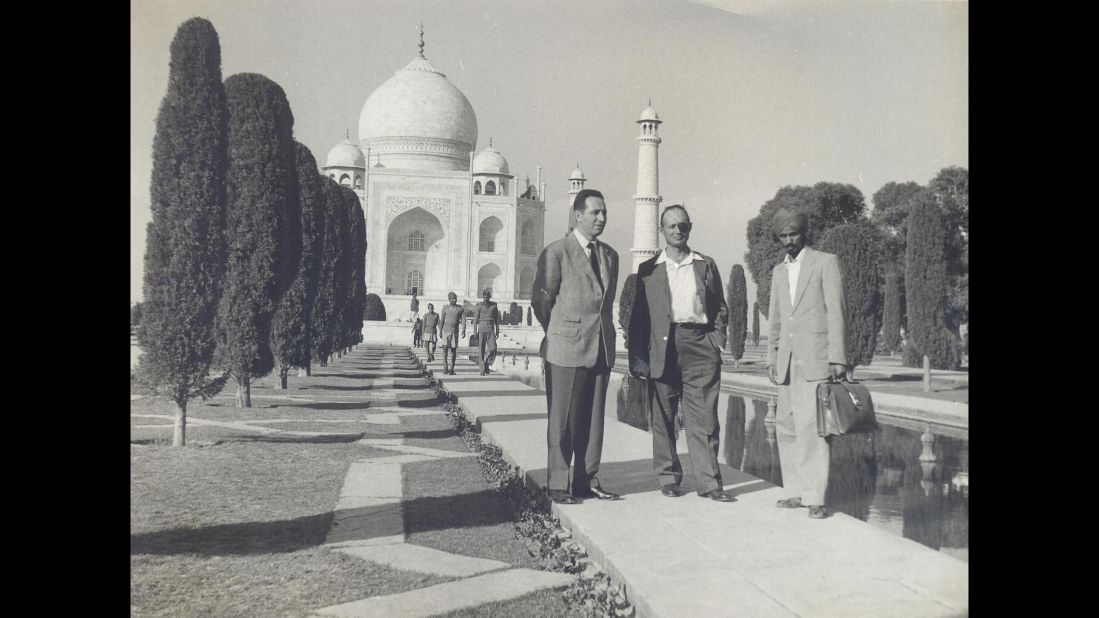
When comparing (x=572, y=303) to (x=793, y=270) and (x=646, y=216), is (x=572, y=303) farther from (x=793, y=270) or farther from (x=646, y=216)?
(x=646, y=216)

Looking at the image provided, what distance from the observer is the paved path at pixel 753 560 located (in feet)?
8.77

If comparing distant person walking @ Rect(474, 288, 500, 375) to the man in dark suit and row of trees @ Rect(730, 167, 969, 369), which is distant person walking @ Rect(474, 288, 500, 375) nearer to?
row of trees @ Rect(730, 167, 969, 369)

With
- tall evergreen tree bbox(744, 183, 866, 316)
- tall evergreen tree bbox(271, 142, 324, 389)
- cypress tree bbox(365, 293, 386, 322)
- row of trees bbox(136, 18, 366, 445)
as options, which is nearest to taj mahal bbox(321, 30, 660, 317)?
cypress tree bbox(365, 293, 386, 322)

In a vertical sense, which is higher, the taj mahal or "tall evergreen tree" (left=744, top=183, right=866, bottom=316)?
the taj mahal

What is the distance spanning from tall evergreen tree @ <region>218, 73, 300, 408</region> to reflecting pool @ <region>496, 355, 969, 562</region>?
315 centimetres

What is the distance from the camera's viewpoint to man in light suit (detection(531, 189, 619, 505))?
3.97 meters

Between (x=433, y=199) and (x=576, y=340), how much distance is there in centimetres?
3246

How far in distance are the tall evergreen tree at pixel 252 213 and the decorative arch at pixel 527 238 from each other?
104ft

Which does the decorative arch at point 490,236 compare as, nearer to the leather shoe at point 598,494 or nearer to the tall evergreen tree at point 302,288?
the tall evergreen tree at point 302,288

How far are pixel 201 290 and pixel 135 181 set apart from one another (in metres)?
2.13

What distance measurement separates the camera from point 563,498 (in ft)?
12.8

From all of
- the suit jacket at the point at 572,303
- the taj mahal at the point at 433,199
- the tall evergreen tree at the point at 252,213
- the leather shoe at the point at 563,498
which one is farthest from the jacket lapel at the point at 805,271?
the taj mahal at the point at 433,199

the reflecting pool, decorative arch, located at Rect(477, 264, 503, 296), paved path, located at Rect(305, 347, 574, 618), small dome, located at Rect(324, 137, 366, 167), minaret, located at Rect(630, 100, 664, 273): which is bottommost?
the reflecting pool
